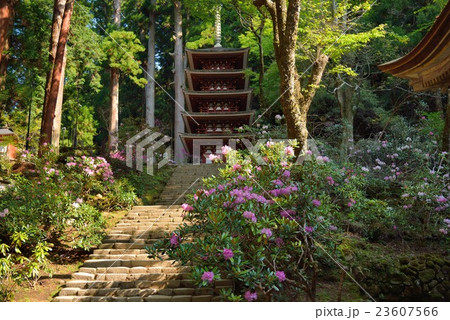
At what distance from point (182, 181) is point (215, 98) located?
8.23 meters

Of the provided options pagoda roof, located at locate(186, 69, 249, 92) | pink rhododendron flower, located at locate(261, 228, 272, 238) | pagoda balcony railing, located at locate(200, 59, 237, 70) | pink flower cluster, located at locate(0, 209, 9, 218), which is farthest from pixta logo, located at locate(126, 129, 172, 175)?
pink rhododendron flower, located at locate(261, 228, 272, 238)

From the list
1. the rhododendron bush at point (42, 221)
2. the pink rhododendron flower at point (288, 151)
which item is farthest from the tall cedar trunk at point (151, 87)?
the pink rhododendron flower at point (288, 151)

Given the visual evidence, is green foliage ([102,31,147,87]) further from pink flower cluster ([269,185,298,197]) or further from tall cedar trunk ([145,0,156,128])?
pink flower cluster ([269,185,298,197])

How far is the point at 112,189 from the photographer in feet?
36.9

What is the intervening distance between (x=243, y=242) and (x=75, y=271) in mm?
4025

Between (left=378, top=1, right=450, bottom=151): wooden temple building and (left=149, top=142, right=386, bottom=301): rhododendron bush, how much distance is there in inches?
66.9

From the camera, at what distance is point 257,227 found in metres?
4.93

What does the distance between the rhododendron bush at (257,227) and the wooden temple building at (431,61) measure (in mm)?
1700

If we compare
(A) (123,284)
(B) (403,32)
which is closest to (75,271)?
(A) (123,284)

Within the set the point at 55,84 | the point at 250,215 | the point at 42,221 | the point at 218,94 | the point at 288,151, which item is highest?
the point at 218,94

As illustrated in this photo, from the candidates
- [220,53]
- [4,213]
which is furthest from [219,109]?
[4,213]

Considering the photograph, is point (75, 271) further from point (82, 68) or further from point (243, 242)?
point (82, 68)

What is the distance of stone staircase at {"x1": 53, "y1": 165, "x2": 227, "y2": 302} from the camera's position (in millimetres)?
6344
